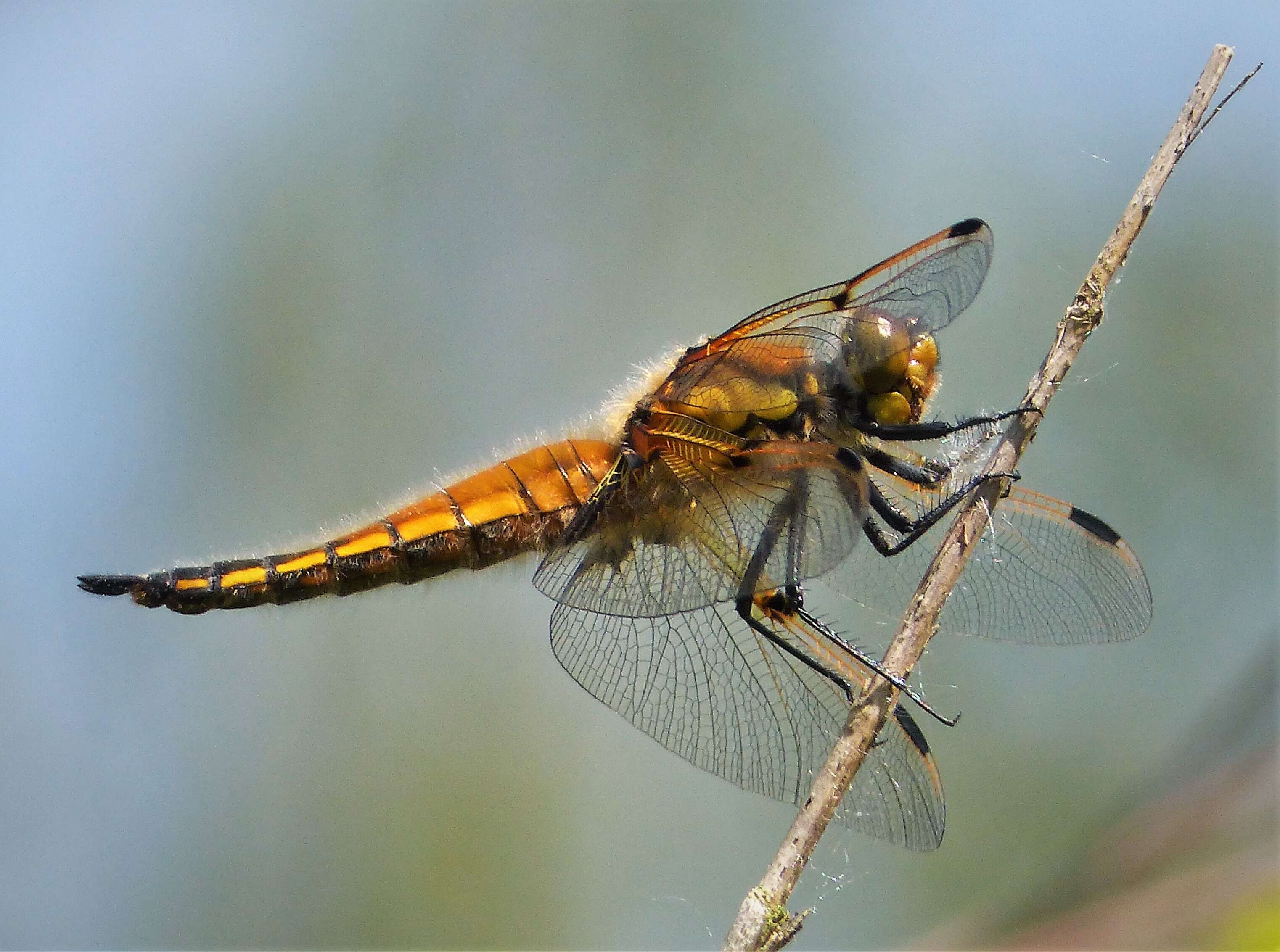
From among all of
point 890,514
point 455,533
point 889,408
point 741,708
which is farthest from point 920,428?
point 455,533

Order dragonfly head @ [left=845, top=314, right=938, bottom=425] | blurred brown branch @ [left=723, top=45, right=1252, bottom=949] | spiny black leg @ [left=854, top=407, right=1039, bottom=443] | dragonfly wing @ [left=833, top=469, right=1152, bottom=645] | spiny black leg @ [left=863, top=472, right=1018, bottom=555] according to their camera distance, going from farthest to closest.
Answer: dragonfly wing @ [left=833, top=469, right=1152, bottom=645], dragonfly head @ [left=845, top=314, right=938, bottom=425], spiny black leg @ [left=854, top=407, right=1039, bottom=443], spiny black leg @ [left=863, top=472, right=1018, bottom=555], blurred brown branch @ [left=723, top=45, right=1252, bottom=949]

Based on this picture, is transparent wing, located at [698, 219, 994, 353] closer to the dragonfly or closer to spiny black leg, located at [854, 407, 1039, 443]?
the dragonfly

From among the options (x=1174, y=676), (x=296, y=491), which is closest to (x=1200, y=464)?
(x=1174, y=676)

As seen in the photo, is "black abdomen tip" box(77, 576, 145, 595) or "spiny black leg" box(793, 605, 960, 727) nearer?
"spiny black leg" box(793, 605, 960, 727)

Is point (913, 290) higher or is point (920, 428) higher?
point (913, 290)

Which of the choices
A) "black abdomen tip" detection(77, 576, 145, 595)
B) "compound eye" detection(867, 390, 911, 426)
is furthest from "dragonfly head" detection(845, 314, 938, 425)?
"black abdomen tip" detection(77, 576, 145, 595)

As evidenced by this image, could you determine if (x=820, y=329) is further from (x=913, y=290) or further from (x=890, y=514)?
(x=890, y=514)
